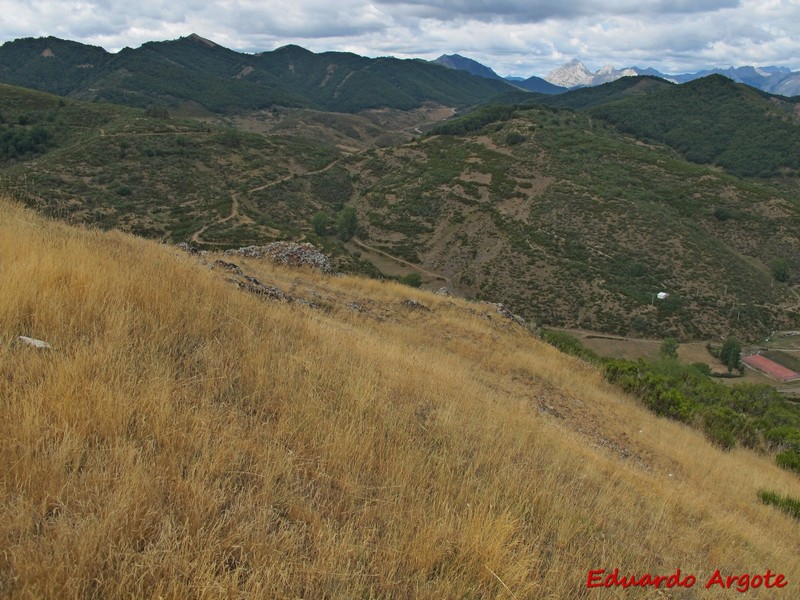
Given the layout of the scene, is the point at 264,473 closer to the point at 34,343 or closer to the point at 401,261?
the point at 34,343

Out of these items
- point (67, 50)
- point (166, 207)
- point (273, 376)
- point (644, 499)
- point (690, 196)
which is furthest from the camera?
point (67, 50)

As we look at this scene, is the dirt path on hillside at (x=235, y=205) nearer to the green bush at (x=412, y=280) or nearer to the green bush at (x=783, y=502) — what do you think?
the green bush at (x=412, y=280)

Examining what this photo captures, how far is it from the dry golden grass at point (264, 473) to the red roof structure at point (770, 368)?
152ft

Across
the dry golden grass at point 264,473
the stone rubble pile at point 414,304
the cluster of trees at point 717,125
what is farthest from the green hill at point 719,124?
the dry golden grass at point 264,473

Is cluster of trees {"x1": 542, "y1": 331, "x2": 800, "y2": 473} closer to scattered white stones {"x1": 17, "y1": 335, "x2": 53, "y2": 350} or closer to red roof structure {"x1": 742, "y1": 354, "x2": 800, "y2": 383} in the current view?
scattered white stones {"x1": 17, "y1": 335, "x2": 53, "y2": 350}

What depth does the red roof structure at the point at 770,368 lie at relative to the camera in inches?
1644

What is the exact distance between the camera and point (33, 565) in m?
1.66

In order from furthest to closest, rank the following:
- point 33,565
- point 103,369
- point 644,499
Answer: point 644,499 → point 103,369 → point 33,565

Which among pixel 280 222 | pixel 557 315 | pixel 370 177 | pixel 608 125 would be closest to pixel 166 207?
pixel 280 222

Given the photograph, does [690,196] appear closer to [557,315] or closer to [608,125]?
[557,315]

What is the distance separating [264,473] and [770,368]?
53.6m

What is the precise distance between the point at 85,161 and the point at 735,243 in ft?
274

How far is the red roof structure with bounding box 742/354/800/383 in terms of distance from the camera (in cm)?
4175

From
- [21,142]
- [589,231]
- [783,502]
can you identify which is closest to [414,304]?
[783,502]
